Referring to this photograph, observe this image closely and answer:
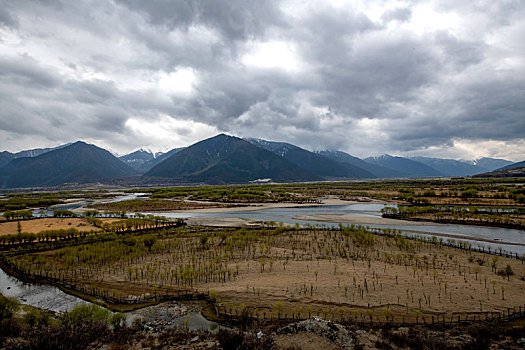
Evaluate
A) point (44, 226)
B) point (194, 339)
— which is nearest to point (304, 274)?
point (194, 339)

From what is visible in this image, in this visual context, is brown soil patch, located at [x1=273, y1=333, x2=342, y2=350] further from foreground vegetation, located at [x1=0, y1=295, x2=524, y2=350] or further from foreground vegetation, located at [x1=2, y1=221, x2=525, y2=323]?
foreground vegetation, located at [x1=2, y1=221, x2=525, y2=323]

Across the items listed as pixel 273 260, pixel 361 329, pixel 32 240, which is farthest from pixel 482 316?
pixel 32 240

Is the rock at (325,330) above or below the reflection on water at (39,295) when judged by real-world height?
above

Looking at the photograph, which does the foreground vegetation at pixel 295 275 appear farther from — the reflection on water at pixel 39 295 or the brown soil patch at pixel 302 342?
the brown soil patch at pixel 302 342

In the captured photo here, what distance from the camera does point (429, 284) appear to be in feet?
78.1

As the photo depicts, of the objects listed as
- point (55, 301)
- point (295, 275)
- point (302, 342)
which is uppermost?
point (302, 342)

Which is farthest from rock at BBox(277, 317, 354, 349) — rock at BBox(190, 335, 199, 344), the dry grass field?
rock at BBox(190, 335, 199, 344)

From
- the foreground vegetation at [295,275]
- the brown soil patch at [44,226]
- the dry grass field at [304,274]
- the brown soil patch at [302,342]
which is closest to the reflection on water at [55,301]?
the foreground vegetation at [295,275]

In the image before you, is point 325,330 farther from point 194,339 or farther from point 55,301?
point 55,301

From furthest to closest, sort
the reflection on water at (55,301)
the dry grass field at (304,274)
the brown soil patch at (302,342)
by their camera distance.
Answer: the dry grass field at (304,274)
the reflection on water at (55,301)
the brown soil patch at (302,342)

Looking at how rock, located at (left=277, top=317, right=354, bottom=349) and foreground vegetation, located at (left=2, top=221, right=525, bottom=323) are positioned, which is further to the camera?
foreground vegetation, located at (left=2, top=221, right=525, bottom=323)

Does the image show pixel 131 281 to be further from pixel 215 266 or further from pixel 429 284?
pixel 429 284

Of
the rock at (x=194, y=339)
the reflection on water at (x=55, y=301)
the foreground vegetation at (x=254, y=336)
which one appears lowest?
the reflection on water at (x=55, y=301)

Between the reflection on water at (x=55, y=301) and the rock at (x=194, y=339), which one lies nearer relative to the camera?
the rock at (x=194, y=339)
